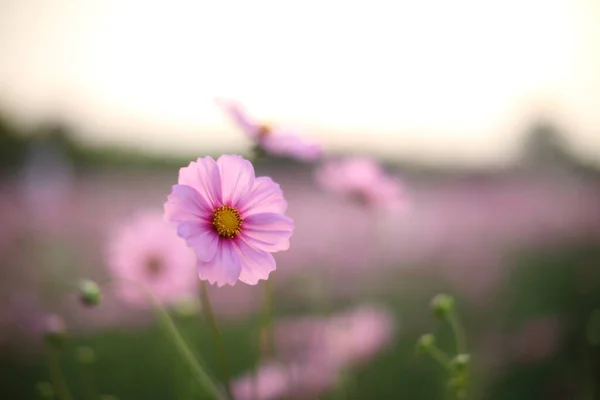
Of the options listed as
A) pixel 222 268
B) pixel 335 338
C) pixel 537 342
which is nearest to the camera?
pixel 222 268

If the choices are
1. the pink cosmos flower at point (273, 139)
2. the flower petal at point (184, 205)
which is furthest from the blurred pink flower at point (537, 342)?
the flower petal at point (184, 205)

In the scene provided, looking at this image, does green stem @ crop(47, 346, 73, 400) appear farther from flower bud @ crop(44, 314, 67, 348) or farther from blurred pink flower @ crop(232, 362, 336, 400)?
blurred pink flower @ crop(232, 362, 336, 400)

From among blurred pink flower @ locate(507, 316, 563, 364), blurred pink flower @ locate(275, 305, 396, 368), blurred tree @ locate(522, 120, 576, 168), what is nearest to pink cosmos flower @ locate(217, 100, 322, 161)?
blurred pink flower @ locate(275, 305, 396, 368)

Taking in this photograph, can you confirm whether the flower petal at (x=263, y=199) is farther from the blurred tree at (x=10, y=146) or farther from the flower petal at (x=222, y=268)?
the blurred tree at (x=10, y=146)

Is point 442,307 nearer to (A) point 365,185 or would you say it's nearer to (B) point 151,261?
(A) point 365,185

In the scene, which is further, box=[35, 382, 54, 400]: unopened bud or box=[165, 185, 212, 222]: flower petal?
box=[35, 382, 54, 400]: unopened bud

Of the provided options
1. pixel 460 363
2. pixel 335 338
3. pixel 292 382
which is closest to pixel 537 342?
pixel 335 338
